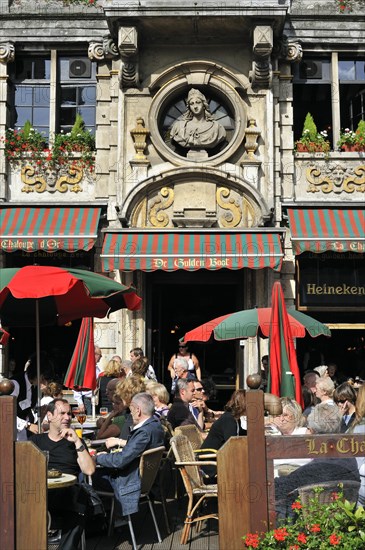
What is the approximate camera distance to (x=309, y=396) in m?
9.77

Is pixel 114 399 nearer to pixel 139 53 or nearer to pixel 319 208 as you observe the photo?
pixel 319 208

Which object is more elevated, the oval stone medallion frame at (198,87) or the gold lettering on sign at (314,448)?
the oval stone medallion frame at (198,87)

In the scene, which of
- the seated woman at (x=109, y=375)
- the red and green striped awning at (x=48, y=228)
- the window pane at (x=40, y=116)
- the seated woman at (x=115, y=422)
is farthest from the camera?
the window pane at (x=40, y=116)

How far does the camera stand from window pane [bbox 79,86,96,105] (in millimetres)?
15691

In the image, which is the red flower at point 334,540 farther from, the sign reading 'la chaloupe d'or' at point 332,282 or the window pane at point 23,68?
the window pane at point 23,68

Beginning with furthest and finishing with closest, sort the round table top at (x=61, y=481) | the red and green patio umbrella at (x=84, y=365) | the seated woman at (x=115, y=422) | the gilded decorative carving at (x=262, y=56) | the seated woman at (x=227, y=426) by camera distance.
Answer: the gilded decorative carving at (x=262, y=56)
the red and green patio umbrella at (x=84, y=365)
the seated woman at (x=115, y=422)
the seated woman at (x=227, y=426)
the round table top at (x=61, y=481)

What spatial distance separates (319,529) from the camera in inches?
203

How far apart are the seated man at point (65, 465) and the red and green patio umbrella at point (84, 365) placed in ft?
13.6

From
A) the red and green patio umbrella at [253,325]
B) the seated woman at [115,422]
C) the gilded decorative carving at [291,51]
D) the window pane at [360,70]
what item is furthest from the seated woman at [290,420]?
the window pane at [360,70]

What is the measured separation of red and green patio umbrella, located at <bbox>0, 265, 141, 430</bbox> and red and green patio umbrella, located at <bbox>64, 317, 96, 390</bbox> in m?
0.78

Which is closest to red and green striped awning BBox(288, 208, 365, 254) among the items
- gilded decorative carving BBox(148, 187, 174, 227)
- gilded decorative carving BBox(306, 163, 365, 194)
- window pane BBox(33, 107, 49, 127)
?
gilded decorative carving BBox(306, 163, 365, 194)

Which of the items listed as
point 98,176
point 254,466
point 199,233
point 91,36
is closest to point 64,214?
point 98,176

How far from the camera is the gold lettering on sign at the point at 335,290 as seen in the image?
14797 millimetres

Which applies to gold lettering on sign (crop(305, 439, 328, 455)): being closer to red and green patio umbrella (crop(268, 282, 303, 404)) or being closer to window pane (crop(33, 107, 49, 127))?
red and green patio umbrella (crop(268, 282, 303, 404))
